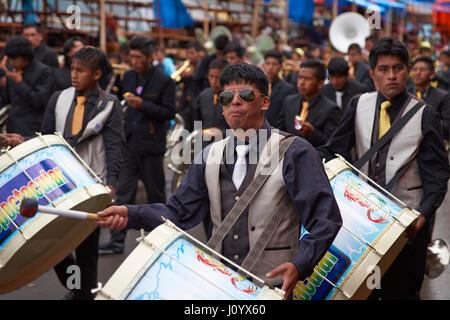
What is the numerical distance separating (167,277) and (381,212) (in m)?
Answer: 1.54

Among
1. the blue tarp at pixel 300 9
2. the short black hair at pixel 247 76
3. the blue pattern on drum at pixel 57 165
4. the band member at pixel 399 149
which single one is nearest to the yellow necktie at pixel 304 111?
the band member at pixel 399 149

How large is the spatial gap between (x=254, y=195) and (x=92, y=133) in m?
2.40

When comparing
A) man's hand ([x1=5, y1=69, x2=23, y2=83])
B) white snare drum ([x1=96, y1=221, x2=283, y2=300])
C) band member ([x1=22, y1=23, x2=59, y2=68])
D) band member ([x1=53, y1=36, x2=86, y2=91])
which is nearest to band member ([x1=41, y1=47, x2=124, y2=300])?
man's hand ([x1=5, y1=69, x2=23, y2=83])

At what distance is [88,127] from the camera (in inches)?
211

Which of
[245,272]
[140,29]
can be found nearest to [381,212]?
[245,272]

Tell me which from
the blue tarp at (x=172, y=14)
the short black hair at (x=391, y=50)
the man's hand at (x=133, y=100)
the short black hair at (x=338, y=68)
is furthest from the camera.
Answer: the blue tarp at (x=172, y=14)

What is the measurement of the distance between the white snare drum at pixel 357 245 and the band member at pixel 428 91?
11.3 ft

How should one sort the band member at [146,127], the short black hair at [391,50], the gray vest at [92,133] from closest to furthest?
1. the short black hair at [391,50]
2. the gray vest at [92,133]
3. the band member at [146,127]

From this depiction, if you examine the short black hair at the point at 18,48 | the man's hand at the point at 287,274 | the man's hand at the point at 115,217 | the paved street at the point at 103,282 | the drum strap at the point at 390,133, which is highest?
the short black hair at the point at 18,48

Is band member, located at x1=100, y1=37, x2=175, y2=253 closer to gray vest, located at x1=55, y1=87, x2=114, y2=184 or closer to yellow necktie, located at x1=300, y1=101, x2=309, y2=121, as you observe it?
yellow necktie, located at x1=300, y1=101, x2=309, y2=121

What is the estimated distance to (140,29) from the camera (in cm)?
1955

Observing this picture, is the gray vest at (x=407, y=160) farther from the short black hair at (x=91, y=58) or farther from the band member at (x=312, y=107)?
the short black hair at (x=91, y=58)

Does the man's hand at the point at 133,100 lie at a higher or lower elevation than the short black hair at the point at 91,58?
lower

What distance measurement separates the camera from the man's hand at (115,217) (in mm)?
3222
